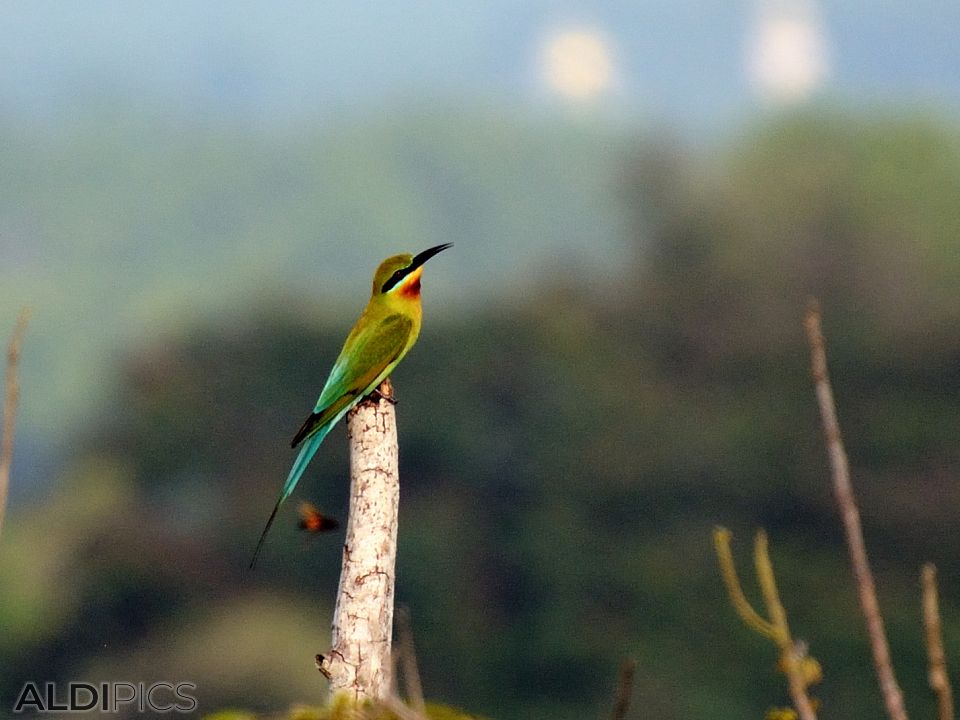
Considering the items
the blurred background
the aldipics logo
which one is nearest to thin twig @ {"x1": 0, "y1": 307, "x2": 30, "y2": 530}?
the aldipics logo

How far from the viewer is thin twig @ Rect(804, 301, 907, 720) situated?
1025 millimetres

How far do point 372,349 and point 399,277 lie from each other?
0.33m

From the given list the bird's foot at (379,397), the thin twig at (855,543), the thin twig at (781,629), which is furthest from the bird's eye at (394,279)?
the thin twig at (781,629)

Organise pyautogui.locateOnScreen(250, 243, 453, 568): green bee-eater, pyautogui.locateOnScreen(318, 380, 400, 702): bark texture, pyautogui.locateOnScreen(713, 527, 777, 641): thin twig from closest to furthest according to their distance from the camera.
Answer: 1. pyautogui.locateOnScreen(713, 527, 777, 641): thin twig
2. pyautogui.locateOnScreen(318, 380, 400, 702): bark texture
3. pyautogui.locateOnScreen(250, 243, 453, 568): green bee-eater

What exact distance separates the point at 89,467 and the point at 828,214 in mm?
20565

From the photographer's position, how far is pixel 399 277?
3348 mm

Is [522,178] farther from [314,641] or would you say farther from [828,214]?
[314,641]

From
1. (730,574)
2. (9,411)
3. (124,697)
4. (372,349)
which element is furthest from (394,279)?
(730,574)

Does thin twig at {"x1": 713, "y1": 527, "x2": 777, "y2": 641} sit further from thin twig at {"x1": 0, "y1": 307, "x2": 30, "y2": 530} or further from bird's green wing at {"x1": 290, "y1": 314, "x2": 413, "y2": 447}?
bird's green wing at {"x1": 290, "y1": 314, "x2": 413, "y2": 447}

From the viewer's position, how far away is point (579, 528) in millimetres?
33312

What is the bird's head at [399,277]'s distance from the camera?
10.9 feet

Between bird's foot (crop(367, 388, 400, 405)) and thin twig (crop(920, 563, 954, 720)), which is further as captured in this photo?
bird's foot (crop(367, 388, 400, 405))

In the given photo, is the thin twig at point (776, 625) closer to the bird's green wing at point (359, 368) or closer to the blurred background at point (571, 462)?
the bird's green wing at point (359, 368)

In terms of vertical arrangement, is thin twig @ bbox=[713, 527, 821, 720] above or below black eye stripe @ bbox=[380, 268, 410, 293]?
below
